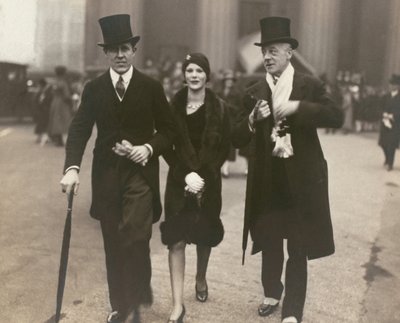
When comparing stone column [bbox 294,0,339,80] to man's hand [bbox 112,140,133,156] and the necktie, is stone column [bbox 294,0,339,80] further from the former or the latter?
man's hand [bbox 112,140,133,156]

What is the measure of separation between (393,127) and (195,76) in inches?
134

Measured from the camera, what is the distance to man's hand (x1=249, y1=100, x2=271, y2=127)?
3.55 m

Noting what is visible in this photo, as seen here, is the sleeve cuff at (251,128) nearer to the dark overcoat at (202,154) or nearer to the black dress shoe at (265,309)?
the dark overcoat at (202,154)

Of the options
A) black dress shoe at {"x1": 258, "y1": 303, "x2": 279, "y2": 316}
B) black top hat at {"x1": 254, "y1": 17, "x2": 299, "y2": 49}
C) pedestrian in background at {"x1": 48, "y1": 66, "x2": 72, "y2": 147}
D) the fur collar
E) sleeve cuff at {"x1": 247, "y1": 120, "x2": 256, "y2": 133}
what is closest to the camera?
black top hat at {"x1": 254, "y1": 17, "x2": 299, "y2": 49}

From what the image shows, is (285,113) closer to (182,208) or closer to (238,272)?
(182,208)

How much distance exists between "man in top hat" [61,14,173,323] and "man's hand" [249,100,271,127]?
526 mm

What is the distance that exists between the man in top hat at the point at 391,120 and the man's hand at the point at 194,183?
8.78 ft

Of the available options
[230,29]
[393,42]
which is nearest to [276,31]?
[393,42]

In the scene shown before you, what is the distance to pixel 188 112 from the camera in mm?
3904

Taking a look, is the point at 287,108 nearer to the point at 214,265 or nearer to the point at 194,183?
the point at 194,183

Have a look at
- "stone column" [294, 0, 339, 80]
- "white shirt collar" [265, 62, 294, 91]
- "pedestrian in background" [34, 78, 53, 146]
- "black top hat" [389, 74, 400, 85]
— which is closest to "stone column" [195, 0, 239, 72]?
"stone column" [294, 0, 339, 80]

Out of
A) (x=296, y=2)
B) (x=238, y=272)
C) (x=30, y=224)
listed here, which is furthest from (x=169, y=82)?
(x=238, y=272)

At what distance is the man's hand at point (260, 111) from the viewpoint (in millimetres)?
3547

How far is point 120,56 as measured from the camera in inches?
140
